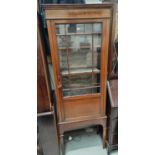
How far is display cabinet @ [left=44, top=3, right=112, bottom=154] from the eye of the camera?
117 centimetres

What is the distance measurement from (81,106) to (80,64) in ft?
1.44

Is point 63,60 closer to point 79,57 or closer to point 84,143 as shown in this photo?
point 79,57

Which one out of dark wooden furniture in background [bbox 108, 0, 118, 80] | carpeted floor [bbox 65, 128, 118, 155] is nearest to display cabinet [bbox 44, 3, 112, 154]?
dark wooden furniture in background [bbox 108, 0, 118, 80]

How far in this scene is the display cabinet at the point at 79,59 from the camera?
3.85 feet

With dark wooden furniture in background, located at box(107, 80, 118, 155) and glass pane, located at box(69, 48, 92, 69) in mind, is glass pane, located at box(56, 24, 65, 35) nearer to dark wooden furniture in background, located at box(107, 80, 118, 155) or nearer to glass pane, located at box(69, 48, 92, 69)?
glass pane, located at box(69, 48, 92, 69)

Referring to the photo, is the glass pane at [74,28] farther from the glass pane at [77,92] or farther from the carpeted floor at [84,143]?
the carpeted floor at [84,143]

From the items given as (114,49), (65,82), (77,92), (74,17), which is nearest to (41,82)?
(65,82)

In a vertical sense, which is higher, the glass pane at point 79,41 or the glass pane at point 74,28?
the glass pane at point 74,28

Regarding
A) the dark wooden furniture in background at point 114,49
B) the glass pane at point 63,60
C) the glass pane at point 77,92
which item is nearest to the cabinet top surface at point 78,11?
the dark wooden furniture in background at point 114,49

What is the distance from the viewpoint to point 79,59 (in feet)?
4.64

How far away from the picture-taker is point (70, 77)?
1419 millimetres
